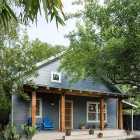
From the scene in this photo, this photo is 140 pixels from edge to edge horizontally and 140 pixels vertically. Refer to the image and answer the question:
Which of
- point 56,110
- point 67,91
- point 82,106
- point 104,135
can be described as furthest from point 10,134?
point 82,106

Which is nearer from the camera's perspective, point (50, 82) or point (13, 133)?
point (13, 133)

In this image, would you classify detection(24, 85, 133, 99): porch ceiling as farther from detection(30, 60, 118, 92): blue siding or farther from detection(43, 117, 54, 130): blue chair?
detection(43, 117, 54, 130): blue chair

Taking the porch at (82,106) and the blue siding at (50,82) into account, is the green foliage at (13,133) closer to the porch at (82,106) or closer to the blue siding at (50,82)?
the porch at (82,106)

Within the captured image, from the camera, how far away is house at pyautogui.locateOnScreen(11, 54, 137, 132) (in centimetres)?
1698

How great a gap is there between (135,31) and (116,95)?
9.41m

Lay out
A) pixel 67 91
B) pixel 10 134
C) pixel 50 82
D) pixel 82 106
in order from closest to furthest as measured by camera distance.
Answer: pixel 10 134
pixel 67 91
pixel 50 82
pixel 82 106

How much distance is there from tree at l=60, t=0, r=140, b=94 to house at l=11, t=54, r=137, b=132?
234 cm

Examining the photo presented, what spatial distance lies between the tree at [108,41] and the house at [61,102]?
2337mm

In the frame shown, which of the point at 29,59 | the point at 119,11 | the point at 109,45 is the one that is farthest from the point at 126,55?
the point at 29,59

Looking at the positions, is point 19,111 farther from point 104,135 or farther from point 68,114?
point 104,135

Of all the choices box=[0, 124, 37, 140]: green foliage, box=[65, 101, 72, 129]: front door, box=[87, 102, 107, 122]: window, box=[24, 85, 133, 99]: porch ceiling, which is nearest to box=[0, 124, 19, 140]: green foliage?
box=[0, 124, 37, 140]: green foliage

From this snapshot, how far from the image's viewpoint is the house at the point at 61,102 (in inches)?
669

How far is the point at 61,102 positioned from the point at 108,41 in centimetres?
524

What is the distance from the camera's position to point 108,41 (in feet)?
43.8
